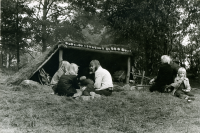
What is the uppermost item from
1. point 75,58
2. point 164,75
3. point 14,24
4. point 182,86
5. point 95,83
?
point 14,24

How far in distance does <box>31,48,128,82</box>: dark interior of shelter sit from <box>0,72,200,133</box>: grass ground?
711cm

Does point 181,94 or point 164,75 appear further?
point 164,75

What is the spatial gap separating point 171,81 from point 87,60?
731 centimetres

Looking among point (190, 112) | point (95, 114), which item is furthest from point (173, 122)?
point (95, 114)

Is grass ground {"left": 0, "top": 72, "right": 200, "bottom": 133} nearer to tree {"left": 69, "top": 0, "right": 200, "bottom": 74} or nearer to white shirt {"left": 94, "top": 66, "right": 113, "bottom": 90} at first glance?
white shirt {"left": 94, "top": 66, "right": 113, "bottom": 90}

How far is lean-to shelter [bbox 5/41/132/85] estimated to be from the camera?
11.0 m

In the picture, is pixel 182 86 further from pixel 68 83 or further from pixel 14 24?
pixel 14 24

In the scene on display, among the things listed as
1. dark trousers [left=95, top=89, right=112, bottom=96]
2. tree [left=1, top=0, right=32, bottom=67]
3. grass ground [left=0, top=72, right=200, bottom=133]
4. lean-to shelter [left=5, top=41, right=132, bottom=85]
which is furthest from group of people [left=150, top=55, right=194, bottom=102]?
tree [left=1, top=0, right=32, bottom=67]

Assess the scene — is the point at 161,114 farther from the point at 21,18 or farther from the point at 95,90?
the point at 21,18

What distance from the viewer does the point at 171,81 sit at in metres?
9.09

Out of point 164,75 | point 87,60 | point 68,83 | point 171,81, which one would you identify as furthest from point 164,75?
point 87,60

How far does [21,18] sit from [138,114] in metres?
20.3

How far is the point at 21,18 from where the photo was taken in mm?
23188

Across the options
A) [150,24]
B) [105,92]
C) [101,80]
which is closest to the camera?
[101,80]
